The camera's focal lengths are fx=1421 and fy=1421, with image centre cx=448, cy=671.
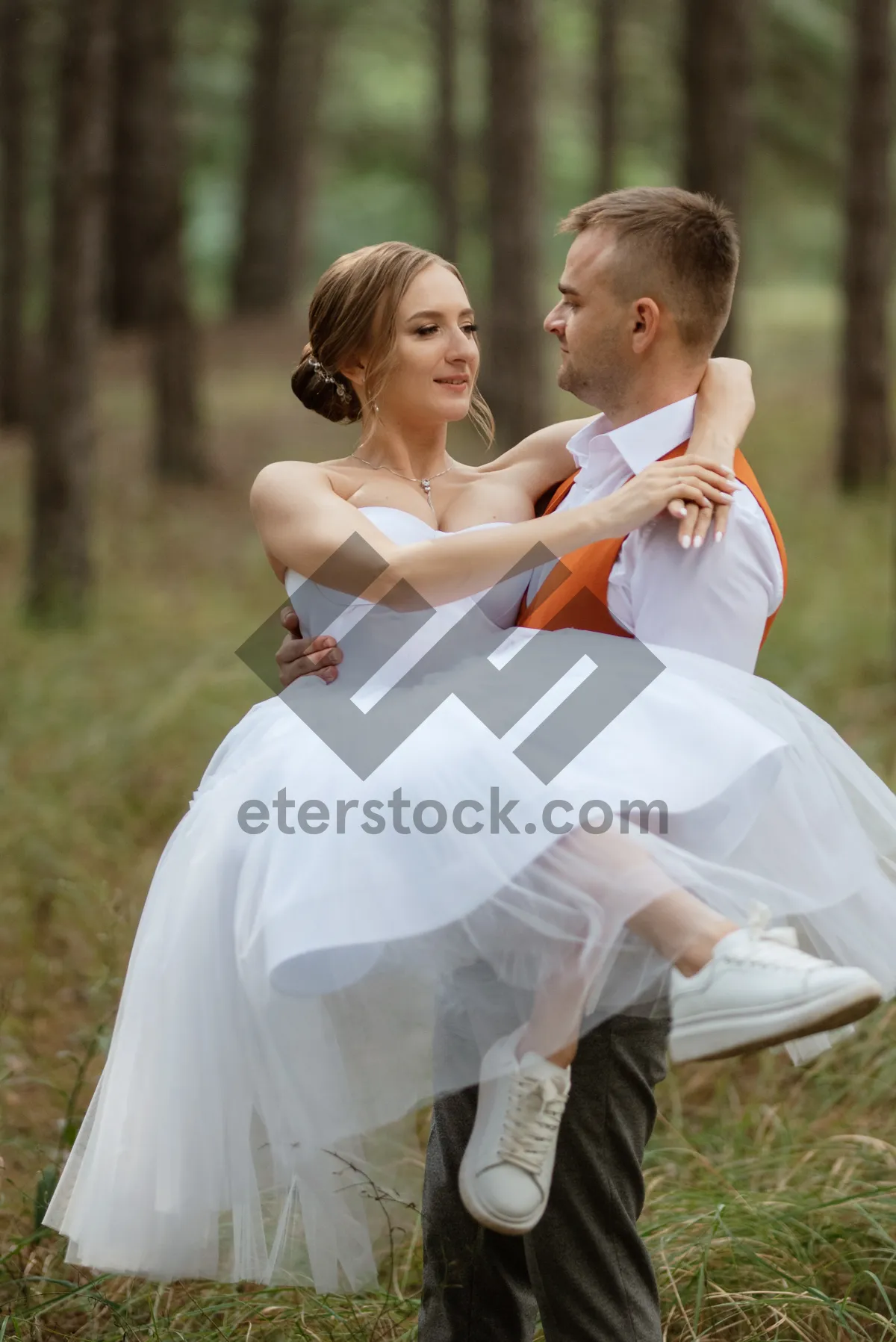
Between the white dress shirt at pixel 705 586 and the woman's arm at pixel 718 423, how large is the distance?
0.04m

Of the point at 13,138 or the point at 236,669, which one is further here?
the point at 13,138

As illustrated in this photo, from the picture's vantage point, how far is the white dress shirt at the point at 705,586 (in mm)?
2207

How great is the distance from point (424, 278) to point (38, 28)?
20.3 m

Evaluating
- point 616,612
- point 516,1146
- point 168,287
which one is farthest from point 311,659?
point 168,287

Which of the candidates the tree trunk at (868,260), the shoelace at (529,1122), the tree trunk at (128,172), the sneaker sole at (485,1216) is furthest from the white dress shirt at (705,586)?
the tree trunk at (128,172)

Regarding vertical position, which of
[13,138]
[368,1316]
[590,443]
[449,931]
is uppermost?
[13,138]

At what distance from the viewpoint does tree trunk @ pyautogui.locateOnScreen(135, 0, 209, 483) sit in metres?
13.5

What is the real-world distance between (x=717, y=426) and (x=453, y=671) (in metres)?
0.60

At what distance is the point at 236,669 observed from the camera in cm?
723

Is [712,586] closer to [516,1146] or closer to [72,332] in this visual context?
[516,1146]

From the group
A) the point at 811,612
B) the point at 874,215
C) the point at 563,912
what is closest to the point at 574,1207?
the point at 563,912

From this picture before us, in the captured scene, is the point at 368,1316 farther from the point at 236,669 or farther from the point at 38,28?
the point at 38,28

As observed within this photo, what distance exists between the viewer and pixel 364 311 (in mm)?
2555

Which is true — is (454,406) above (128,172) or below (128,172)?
below
